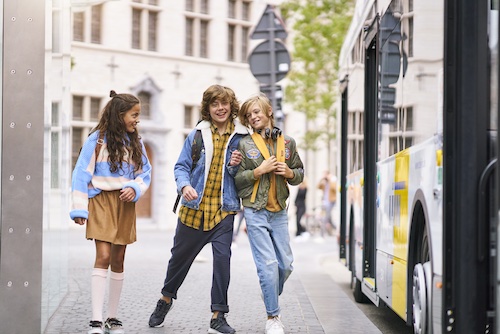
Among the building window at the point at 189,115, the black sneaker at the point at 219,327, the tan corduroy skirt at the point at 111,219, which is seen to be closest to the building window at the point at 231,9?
the building window at the point at 189,115

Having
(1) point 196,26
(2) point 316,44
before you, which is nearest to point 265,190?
(2) point 316,44

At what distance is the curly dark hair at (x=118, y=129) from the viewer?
7418 millimetres

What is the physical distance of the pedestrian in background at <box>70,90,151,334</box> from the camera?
727 centimetres

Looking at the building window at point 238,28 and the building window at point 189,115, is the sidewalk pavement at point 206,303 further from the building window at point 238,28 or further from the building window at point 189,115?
the building window at point 238,28

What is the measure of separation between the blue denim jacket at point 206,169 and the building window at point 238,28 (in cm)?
3701

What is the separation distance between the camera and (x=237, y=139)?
7.75 m

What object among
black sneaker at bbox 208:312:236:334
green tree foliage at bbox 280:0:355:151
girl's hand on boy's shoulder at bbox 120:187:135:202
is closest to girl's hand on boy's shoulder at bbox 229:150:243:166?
girl's hand on boy's shoulder at bbox 120:187:135:202

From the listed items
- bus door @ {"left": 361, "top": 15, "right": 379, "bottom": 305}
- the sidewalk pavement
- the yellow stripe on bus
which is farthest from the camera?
bus door @ {"left": 361, "top": 15, "right": 379, "bottom": 305}

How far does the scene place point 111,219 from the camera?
24.0 feet

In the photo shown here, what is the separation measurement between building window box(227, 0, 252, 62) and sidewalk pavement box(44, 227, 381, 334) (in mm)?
28343

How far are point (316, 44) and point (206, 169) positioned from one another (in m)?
29.4

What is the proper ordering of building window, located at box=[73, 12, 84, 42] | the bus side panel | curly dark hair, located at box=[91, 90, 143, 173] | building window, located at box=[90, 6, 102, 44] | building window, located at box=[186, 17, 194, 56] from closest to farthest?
Answer: curly dark hair, located at box=[91, 90, 143, 173] → the bus side panel → building window, located at box=[73, 12, 84, 42] → building window, located at box=[90, 6, 102, 44] → building window, located at box=[186, 17, 194, 56]

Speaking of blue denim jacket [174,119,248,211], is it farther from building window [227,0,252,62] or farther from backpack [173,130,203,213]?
building window [227,0,252,62]

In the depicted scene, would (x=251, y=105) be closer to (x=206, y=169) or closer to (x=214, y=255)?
(x=206, y=169)
